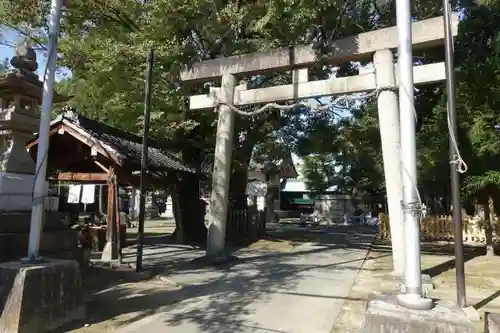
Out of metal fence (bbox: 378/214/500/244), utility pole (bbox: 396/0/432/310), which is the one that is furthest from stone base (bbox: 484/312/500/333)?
metal fence (bbox: 378/214/500/244)

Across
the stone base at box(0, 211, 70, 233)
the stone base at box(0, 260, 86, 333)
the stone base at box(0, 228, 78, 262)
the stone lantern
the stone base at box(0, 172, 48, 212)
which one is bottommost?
the stone base at box(0, 260, 86, 333)

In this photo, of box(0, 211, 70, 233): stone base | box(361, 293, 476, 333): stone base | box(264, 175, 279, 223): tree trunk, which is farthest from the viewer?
box(264, 175, 279, 223): tree trunk

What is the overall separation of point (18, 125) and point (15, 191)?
43.7 inches

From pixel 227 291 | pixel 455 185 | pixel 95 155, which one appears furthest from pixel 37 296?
pixel 455 185

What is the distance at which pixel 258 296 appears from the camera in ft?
25.0

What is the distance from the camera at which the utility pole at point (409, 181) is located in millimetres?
4035

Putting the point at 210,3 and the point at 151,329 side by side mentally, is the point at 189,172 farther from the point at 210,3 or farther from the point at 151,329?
the point at 151,329

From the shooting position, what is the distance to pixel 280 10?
10906 millimetres

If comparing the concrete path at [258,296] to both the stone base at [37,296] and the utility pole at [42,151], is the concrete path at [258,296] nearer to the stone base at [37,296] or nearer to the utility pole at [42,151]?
the stone base at [37,296]

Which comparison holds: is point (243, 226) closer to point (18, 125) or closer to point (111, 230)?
point (111, 230)

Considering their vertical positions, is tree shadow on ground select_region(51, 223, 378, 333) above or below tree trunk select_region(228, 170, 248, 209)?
below

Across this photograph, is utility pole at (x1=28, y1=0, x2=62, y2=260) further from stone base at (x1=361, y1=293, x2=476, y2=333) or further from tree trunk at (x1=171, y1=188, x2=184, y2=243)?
tree trunk at (x1=171, y1=188, x2=184, y2=243)

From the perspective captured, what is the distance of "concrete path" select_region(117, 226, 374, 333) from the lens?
19.3 ft

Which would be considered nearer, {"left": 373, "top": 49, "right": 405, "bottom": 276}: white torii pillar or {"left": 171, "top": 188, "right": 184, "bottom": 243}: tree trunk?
{"left": 373, "top": 49, "right": 405, "bottom": 276}: white torii pillar
